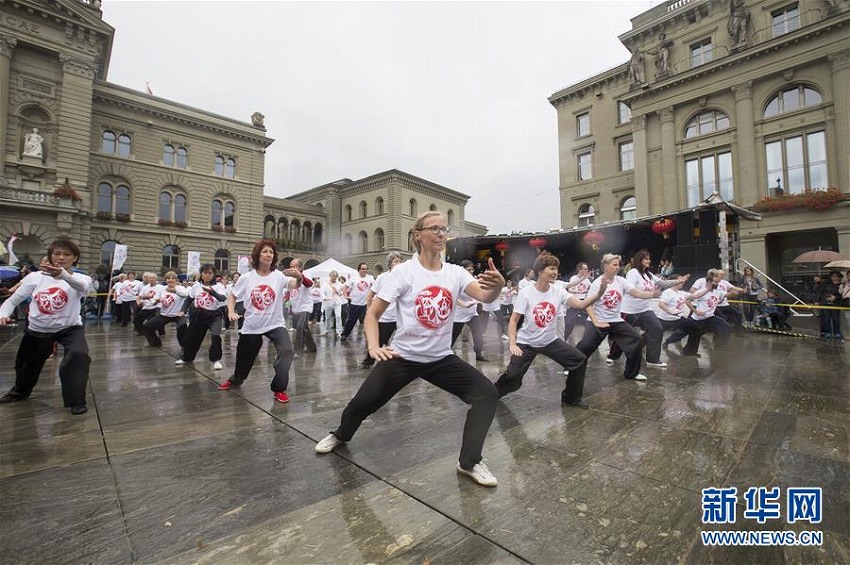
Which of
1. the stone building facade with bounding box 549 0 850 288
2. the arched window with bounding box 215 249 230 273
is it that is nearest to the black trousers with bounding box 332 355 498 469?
the stone building facade with bounding box 549 0 850 288

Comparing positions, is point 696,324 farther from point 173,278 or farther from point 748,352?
point 173,278

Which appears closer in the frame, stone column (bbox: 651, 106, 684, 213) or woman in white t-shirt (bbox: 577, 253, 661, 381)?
woman in white t-shirt (bbox: 577, 253, 661, 381)

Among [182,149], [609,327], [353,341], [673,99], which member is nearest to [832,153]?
[673,99]

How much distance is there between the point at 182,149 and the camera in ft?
115

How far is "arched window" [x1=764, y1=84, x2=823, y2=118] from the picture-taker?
2038 centimetres

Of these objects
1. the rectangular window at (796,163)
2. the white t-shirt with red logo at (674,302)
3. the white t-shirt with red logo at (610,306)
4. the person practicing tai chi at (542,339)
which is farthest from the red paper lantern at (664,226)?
the person practicing tai chi at (542,339)

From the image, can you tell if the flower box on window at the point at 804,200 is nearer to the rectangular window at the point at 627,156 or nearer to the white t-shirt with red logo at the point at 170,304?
the rectangular window at the point at 627,156

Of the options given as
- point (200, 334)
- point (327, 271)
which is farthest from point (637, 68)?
point (200, 334)

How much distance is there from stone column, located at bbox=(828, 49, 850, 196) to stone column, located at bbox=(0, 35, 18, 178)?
4643 cm

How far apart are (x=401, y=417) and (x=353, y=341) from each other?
668 cm

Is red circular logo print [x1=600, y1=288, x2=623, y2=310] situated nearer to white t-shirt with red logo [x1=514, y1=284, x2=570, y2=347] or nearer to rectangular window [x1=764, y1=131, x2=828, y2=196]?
white t-shirt with red logo [x1=514, y1=284, x2=570, y2=347]

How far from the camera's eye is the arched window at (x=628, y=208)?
89.4 ft

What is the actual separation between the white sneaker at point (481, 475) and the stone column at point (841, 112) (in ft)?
85.1

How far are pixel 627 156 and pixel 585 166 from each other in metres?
3.17
